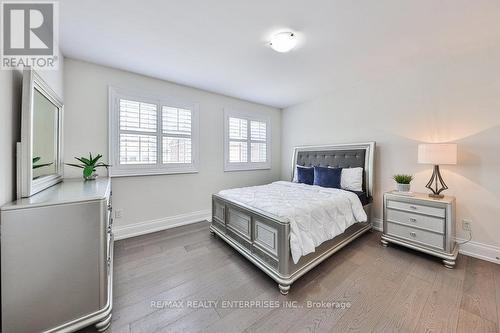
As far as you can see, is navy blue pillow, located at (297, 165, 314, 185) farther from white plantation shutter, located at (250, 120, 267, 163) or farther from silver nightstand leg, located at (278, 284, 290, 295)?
silver nightstand leg, located at (278, 284, 290, 295)

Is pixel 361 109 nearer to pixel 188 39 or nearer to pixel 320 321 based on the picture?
pixel 188 39

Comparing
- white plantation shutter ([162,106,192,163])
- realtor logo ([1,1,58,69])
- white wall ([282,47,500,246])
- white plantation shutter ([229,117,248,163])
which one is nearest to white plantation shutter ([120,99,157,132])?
white plantation shutter ([162,106,192,163])

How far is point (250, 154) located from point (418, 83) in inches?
117

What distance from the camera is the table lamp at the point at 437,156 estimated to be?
2205mm

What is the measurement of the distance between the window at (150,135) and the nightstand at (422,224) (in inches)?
121

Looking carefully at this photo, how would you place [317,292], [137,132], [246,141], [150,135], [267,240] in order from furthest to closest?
[246,141], [150,135], [137,132], [267,240], [317,292]

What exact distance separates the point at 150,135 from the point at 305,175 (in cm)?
269

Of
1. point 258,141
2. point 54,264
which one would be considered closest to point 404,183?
point 258,141

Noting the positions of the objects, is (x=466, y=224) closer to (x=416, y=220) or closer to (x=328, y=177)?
(x=416, y=220)

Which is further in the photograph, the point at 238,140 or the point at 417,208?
the point at 238,140

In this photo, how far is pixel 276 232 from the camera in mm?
1811

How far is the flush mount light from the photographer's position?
6.41ft

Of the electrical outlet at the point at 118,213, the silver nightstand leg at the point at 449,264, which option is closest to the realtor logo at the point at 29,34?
the electrical outlet at the point at 118,213

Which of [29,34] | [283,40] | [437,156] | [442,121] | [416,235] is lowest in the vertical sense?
[416,235]
